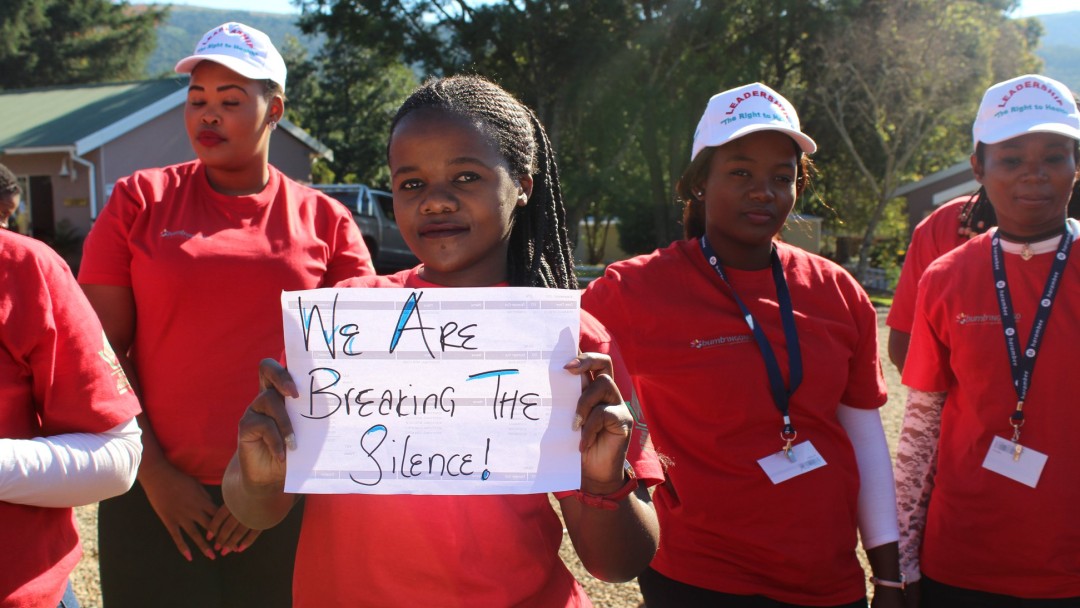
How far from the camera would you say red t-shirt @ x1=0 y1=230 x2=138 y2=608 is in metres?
1.93

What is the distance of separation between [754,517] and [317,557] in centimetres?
115

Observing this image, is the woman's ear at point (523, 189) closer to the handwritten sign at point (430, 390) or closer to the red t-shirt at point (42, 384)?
the handwritten sign at point (430, 390)

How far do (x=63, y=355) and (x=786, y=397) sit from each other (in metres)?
1.72

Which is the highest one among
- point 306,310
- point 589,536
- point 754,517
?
point 306,310

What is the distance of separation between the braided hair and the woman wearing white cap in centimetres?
92

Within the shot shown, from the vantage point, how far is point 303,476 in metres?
1.62

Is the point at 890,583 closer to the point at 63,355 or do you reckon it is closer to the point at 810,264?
the point at 810,264

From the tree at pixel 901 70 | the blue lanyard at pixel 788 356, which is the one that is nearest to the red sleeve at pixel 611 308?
the blue lanyard at pixel 788 356

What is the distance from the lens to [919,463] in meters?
2.77

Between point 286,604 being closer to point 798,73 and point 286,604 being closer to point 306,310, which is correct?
point 306,310

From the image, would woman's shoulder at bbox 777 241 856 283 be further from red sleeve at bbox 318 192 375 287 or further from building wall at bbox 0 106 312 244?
building wall at bbox 0 106 312 244

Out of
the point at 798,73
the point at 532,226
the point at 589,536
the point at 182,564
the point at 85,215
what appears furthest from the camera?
the point at 798,73

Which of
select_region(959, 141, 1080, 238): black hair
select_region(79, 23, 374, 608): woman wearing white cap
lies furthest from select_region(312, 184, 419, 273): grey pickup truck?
select_region(79, 23, 374, 608): woman wearing white cap

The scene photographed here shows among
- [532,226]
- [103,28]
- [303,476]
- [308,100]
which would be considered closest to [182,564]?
[303,476]
